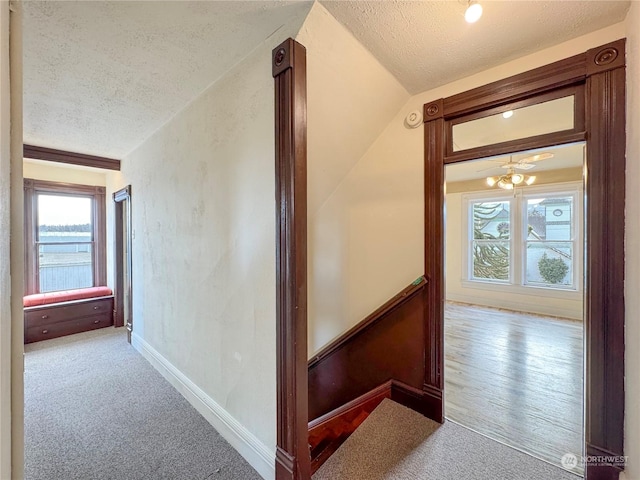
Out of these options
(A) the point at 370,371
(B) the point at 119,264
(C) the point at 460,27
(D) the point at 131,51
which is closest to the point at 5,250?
(D) the point at 131,51

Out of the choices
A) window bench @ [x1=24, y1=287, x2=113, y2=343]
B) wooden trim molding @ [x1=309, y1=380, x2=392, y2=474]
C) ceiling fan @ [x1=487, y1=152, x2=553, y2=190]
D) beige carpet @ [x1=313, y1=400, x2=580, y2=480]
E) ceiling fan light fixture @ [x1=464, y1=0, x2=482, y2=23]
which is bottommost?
wooden trim molding @ [x1=309, y1=380, x2=392, y2=474]

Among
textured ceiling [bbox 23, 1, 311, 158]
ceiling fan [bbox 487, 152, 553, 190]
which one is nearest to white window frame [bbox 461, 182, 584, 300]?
ceiling fan [bbox 487, 152, 553, 190]

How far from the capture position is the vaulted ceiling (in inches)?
49.0

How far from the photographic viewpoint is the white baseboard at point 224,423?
147 centimetres

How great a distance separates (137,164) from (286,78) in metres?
2.66

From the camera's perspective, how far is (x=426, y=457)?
5.23ft

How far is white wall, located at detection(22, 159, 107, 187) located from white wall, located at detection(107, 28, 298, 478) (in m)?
2.26

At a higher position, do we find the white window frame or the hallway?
the white window frame

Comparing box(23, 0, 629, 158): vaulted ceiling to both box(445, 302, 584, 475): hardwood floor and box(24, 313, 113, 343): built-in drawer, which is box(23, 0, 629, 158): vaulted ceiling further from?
box(24, 313, 113, 343): built-in drawer

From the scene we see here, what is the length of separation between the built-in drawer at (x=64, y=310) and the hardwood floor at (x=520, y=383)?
4.55 m

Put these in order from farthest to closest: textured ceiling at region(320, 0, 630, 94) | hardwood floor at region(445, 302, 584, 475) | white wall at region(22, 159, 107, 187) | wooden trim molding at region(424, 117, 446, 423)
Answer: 1. white wall at region(22, 159, 107, 187)
2. wooden trim molding at region(424, 117, 446, 423)
3. hardwood floor at region(445, 302, 584, 475)
4. textured ceiling at region(320, 0, 630, 94)

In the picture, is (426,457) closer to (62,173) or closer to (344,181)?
(344,181)

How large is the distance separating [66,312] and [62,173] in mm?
1970

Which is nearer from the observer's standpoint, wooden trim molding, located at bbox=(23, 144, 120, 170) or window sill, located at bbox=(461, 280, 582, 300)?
wooden trim molding, located at bbox=(23, 144, 120, 170)
